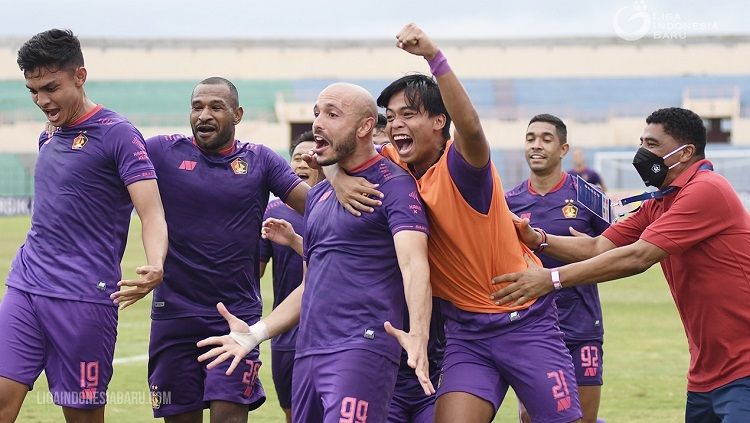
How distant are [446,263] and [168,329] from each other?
2328 mm

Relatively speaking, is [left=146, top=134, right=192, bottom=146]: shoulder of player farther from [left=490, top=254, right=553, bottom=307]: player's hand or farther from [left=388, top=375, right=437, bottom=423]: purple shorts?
[left=490, top=254, right=553, bottom=307]: player's hand

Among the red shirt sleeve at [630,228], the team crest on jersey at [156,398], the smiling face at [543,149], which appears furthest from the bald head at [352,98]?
the smiling face at [543,149]

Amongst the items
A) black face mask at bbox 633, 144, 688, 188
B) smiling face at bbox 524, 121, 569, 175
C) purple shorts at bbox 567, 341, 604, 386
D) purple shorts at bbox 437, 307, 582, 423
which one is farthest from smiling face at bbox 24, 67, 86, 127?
purple shorts at bbox 567, 341, 604, 386

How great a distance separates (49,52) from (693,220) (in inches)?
161

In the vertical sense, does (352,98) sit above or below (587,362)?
above

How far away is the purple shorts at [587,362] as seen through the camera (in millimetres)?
9484

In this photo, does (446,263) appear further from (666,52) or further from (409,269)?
(666,52)

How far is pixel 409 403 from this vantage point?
23.3ft

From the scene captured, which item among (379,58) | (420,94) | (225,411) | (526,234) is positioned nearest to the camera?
(420,94)

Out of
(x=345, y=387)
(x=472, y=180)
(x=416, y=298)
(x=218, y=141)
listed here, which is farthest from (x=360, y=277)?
(x=218, y=141)

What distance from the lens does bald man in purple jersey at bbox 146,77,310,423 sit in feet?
26.1

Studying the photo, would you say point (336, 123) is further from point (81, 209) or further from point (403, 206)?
point (81, 209)

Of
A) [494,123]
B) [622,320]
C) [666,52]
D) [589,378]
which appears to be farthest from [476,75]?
[589,378]

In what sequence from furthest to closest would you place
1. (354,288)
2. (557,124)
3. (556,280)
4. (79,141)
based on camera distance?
(557,124) < (79,141) < (556,280) < (354,288)
